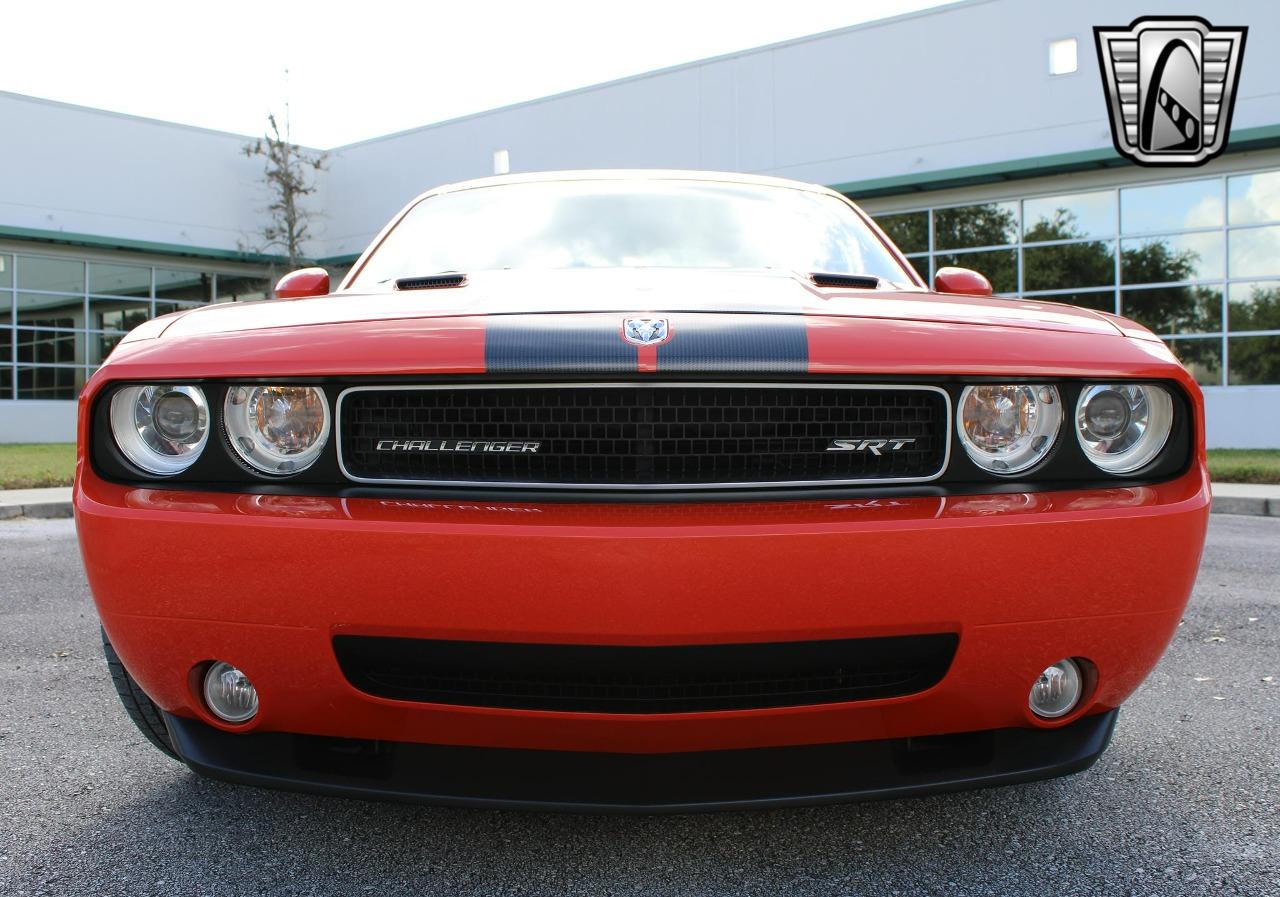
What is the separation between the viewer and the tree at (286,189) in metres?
22.3

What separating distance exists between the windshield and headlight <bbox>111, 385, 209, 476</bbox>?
0.84 meters

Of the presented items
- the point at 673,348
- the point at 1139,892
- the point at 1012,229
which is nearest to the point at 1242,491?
the point at 1012,229

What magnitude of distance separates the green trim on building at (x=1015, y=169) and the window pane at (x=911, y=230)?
490 millimetres

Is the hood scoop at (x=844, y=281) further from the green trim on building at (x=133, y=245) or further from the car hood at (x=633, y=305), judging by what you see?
the green trim on building at (x=133, y=245)

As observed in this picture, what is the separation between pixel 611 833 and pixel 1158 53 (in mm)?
14990

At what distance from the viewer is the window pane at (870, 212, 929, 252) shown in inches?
625

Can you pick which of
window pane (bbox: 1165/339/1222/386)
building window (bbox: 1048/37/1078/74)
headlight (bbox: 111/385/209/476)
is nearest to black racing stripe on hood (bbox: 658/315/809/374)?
headlight (bbox: 111/385/209/476)

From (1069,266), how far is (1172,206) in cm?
149

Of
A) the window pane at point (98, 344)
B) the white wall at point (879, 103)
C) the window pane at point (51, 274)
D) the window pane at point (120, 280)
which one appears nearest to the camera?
the white wall at point (879, 103)

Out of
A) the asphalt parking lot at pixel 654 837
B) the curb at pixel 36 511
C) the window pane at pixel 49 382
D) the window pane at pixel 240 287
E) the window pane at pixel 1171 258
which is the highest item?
the window pane at pixel 240 287

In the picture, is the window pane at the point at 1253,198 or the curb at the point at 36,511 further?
the window pane at the point at 1253,198

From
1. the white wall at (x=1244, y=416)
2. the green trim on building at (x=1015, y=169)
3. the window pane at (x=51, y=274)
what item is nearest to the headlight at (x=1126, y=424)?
the white wall at (x=1244, y=416)

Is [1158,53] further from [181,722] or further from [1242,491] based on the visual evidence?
[181,722]

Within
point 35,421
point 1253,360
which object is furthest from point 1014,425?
point 35,421
